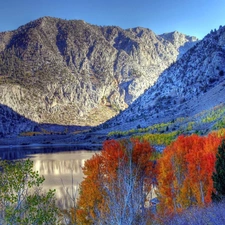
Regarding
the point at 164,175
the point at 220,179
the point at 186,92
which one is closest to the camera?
the point at 220,179

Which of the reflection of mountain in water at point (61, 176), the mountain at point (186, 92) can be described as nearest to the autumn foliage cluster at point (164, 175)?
the reflection of mountain in water at point (61, 176)

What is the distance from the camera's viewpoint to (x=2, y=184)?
11875 millimetres

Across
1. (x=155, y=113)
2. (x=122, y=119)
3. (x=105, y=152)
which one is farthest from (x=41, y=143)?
(x=105, y=152)

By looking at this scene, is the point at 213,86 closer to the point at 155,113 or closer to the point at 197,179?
the point at 155,113

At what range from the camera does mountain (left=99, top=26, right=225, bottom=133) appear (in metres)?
101

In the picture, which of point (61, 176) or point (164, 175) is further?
point (61, 176)

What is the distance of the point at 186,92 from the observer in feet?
400

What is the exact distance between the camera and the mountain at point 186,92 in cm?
10131

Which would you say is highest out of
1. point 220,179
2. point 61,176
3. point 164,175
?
point 220,179

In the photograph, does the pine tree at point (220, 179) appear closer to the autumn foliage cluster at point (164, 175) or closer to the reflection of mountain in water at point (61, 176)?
the autumn foliage cluster at point (164, 175)

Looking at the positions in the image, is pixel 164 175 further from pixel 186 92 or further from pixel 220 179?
pixel 186 92

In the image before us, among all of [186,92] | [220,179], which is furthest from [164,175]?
[186,92]

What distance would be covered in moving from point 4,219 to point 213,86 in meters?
111

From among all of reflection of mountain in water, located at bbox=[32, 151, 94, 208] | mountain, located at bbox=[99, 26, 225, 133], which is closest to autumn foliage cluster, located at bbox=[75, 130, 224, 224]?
reflection of mountain in water, located at bbox=[32, 151, 94, 208]
